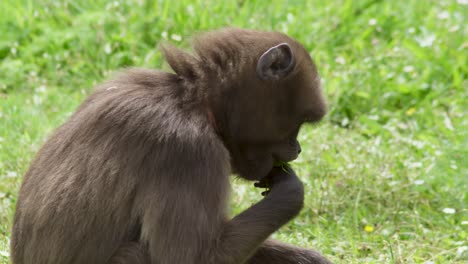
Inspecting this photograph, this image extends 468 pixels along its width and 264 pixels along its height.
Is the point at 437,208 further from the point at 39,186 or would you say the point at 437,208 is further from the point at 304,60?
the point at 39,186

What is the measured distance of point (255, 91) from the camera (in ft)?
16.6

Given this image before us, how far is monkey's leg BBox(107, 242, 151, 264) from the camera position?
15.5 feet

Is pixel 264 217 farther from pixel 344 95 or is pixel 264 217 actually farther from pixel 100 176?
pixel 344 95

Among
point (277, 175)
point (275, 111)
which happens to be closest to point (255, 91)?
point (275, 111)

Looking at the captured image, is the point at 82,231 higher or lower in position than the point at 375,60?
higher

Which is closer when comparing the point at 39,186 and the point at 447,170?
the point at 39,186

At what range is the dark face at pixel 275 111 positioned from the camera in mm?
5051

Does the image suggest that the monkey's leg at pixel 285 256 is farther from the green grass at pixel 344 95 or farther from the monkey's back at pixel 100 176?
the monkey's back at pixel 100 176

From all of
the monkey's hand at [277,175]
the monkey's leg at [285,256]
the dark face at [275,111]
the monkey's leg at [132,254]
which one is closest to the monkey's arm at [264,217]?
the monkey's hand at [277,175]

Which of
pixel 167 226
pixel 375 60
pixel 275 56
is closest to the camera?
pixel 167 226

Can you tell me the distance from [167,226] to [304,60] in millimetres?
1206

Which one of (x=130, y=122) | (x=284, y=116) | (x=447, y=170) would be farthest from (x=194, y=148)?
(x=447, y=170)

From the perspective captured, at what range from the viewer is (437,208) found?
269 inches

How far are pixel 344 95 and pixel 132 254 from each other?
402cm
